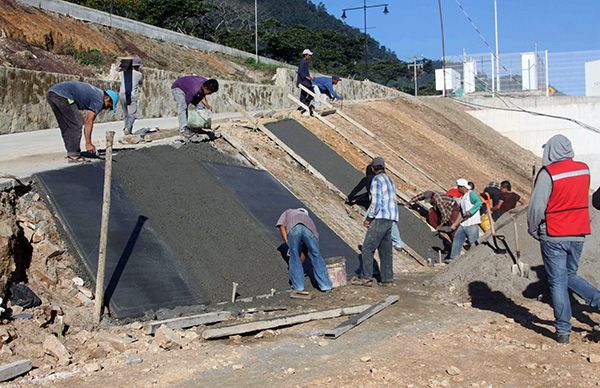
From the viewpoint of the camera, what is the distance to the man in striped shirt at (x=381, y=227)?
33.0 feet

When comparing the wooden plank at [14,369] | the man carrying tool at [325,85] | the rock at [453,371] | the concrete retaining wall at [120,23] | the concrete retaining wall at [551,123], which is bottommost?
the rock at [453,371]

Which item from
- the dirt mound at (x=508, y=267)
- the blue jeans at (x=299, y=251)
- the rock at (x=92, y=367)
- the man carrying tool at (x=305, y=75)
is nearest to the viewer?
the rock at (x=92, y=367)

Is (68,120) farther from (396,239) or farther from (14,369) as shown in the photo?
(396,239)

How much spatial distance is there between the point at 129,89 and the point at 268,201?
407cm

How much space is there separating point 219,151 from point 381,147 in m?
6.93

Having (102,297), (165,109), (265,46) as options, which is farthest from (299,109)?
(265,46)

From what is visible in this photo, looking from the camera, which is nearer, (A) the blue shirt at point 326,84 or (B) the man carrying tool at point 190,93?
(B) the man carrying tool at point 190,93

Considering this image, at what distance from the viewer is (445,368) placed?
5852 mm

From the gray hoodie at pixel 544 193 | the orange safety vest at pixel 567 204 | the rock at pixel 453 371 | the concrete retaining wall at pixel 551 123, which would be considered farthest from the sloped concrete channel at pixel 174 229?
the concrete retaining wall at pixel 551 123

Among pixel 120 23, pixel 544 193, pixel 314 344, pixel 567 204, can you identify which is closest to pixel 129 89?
pixel 314 344

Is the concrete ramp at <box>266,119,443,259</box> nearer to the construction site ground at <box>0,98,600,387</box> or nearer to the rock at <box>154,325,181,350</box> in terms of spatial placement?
the construction site ground at <box>0,98,600,387</box>

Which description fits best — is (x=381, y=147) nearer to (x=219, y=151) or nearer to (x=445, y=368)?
(x=219, y=151)

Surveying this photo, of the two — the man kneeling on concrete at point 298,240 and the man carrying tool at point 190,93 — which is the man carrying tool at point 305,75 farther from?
the man kneeling on concrete at point 298,240

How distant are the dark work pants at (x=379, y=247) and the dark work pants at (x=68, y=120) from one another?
3.98 meters
